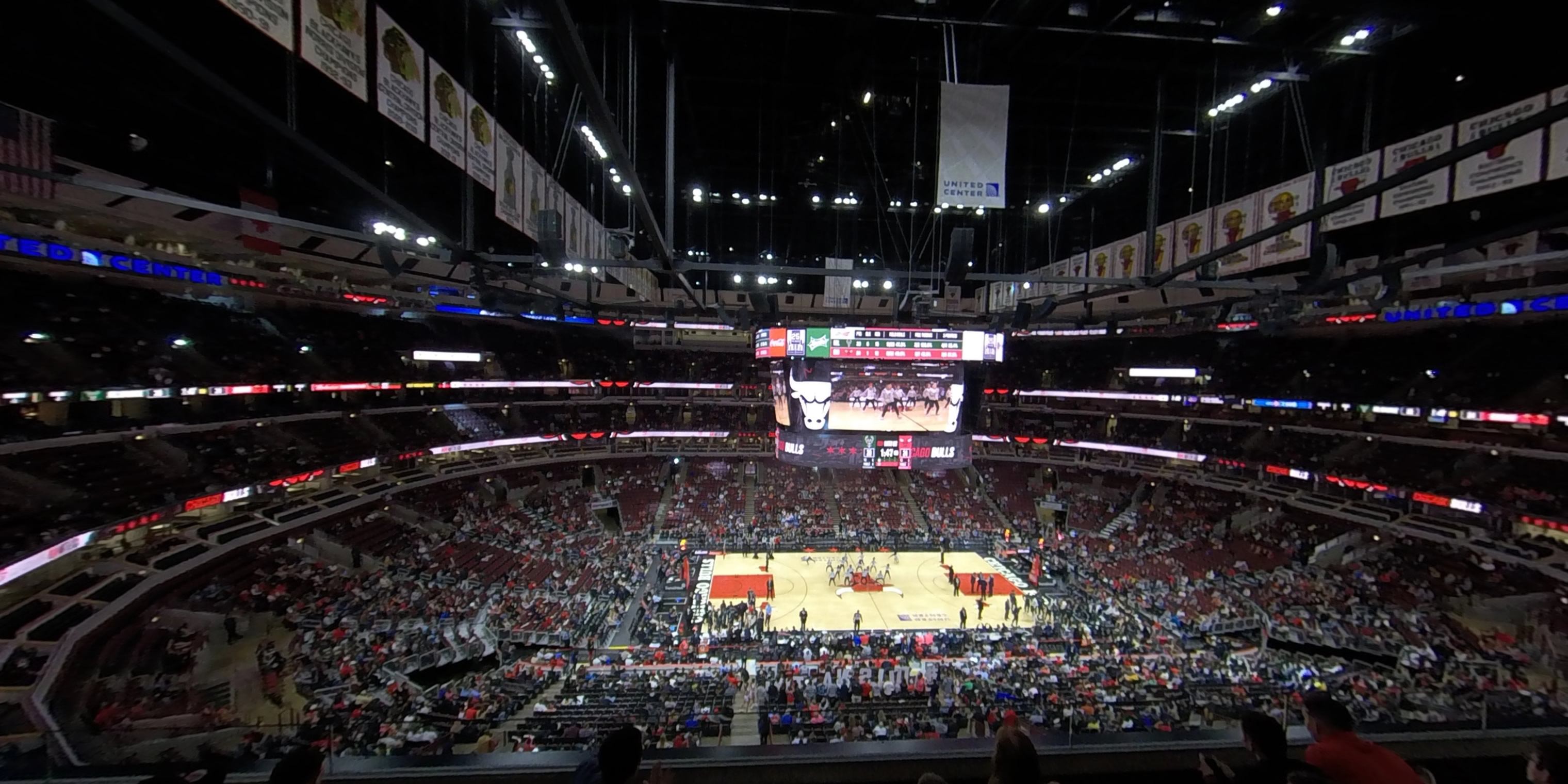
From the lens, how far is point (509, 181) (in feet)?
26.5

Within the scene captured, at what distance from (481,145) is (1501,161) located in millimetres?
13376

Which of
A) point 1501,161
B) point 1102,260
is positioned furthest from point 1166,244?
point 1501,161

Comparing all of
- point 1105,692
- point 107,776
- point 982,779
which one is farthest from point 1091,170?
point 107,776

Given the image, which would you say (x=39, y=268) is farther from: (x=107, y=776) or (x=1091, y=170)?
(x=1091, y=170)

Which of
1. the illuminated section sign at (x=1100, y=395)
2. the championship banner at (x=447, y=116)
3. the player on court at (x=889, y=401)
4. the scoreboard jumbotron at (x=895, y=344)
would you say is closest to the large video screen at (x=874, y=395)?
the player on court at (x=889, y=401)

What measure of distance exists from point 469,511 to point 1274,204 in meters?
25.7

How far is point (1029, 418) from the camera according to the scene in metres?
34.4

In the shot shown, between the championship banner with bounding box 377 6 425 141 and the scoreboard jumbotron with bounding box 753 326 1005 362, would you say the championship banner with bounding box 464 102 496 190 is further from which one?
the scoreboard jumbotron with bounding box 753 326 1005 362

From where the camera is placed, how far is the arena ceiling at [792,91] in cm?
653

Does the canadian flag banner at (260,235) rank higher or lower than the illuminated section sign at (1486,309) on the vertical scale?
higher

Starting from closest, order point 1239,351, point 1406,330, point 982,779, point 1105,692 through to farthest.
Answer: point 982,779 → point 1105,692 → point 1406,330 → point 1239,351

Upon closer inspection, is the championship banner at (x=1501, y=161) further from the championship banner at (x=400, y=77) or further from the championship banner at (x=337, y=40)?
the championship banner at (x=337, y=40)

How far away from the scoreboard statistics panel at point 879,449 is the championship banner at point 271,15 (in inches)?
476

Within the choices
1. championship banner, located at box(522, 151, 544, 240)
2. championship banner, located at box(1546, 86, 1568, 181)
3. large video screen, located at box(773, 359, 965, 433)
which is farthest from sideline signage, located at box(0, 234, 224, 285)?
championship banner, located at box(1546, 86, 1568, 181)
